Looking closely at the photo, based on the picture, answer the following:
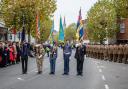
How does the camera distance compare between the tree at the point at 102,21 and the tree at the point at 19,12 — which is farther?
the tree at the point at 102,21

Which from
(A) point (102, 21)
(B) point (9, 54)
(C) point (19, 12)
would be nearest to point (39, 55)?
(B) point (9, 54)

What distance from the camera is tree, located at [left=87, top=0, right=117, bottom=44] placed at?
78062mm

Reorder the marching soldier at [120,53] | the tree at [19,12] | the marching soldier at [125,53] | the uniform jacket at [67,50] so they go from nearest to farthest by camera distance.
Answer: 1. the uniform jacket at [67,50]
2. the marching soldier at [125,53]
3. the marching soldier at [120,53]
4. the tree at [19,12]

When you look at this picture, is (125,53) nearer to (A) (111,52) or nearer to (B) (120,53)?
(B) (120,53)

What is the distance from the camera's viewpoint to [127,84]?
1998 cm

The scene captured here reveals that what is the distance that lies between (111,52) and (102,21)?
35.6 m

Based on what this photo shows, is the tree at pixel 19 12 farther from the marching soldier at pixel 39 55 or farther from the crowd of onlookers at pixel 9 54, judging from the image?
the marching soldier at pixel 39 55

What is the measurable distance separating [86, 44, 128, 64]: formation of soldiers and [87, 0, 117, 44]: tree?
2198 centimetres

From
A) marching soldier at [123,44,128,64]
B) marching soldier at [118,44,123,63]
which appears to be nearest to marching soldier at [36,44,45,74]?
marching soldier at [123,44,128,64]

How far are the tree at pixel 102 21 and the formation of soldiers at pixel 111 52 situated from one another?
21978 millimetres

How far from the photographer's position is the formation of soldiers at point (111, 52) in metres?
41.9

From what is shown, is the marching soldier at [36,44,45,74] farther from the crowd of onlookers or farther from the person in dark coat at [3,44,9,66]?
the person in dark coat at [3,44,9,66]

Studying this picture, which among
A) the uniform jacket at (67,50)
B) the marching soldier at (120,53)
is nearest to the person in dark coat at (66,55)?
the uniform jacket at (67,50)

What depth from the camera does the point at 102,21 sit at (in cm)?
8088
